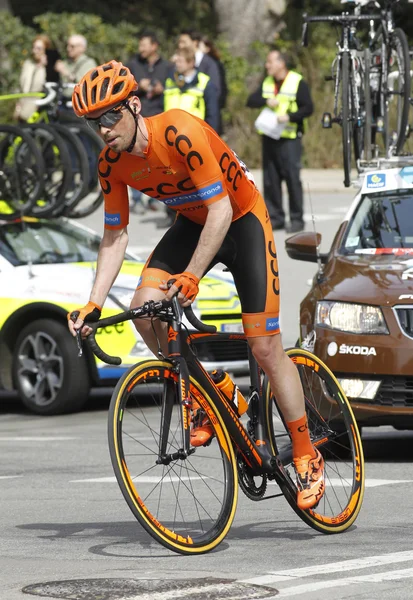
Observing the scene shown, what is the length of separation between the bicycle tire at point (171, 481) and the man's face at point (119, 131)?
2.92 feet

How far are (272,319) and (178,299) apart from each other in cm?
50

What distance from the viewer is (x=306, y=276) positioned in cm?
1984

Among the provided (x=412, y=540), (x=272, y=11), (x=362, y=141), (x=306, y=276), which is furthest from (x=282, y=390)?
(x=272, y=11)

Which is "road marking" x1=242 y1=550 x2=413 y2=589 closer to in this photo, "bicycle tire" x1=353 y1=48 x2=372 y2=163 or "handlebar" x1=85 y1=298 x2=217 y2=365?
"handlebar" x1=85 y1=298 x2=217 y2=365

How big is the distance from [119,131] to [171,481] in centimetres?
164

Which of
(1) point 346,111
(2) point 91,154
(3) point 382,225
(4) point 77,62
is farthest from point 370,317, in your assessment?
(4) point 77,62

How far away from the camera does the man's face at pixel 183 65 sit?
1955 cm

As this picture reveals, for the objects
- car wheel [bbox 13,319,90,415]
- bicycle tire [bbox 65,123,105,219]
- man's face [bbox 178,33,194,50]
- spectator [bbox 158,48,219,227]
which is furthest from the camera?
spectator [bbox 158,48,219,227]

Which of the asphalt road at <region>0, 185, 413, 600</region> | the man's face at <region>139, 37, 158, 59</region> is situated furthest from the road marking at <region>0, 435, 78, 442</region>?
the man's face at <region>139, 37, 158, 59</region>

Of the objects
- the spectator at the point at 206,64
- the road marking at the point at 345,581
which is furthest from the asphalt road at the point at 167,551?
the spectator at the point at 206,64

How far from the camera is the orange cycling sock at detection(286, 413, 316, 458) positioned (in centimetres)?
719

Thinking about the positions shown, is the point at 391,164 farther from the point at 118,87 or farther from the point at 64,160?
the point at 118,87

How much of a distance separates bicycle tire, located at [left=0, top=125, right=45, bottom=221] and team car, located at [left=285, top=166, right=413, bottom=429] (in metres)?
4.98

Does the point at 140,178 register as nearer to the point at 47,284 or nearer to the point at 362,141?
the point at 47,284
